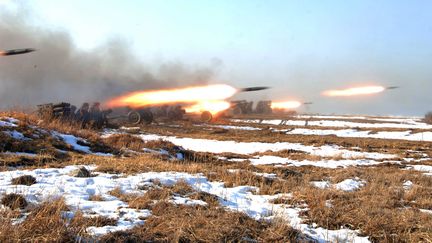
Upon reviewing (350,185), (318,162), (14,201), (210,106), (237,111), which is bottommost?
(318,162)

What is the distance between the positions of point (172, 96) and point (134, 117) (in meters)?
6.24

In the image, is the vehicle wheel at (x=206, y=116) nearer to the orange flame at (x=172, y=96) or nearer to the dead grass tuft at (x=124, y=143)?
the orange flame at (x=172, y=96)

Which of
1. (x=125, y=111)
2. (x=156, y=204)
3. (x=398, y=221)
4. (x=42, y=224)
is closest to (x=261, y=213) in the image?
(x=156, y=204)

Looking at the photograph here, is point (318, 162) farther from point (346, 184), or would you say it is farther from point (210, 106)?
point (210, 106)

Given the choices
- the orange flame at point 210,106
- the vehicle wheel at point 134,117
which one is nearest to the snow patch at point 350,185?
the vehicle wheel at point 134,117

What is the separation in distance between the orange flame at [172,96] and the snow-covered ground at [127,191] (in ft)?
83.8

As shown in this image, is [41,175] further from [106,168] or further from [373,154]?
[373,154]

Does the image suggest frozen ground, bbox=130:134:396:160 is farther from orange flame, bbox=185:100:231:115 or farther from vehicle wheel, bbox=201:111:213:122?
orange flame, bbox=185:100:231:115

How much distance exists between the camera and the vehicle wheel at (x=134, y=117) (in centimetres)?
4169

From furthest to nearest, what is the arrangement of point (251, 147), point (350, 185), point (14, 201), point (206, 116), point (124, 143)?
point (206, 116) → point (251, 147) → point (124, 143) → point (350, 185) → point (14, 201)

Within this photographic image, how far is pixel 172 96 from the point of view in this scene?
38.3 meters

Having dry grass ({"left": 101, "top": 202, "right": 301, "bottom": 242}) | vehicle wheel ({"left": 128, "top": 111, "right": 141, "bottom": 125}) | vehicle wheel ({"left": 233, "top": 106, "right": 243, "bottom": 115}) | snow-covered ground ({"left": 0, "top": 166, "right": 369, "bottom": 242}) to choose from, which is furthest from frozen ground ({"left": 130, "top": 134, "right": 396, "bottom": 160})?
vehicle wheel ({"left": 233, "top": 106, "right": 243, "bottom": 115})

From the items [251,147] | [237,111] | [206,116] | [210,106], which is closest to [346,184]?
[251,147]

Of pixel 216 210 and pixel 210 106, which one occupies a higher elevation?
pixel 210 106
